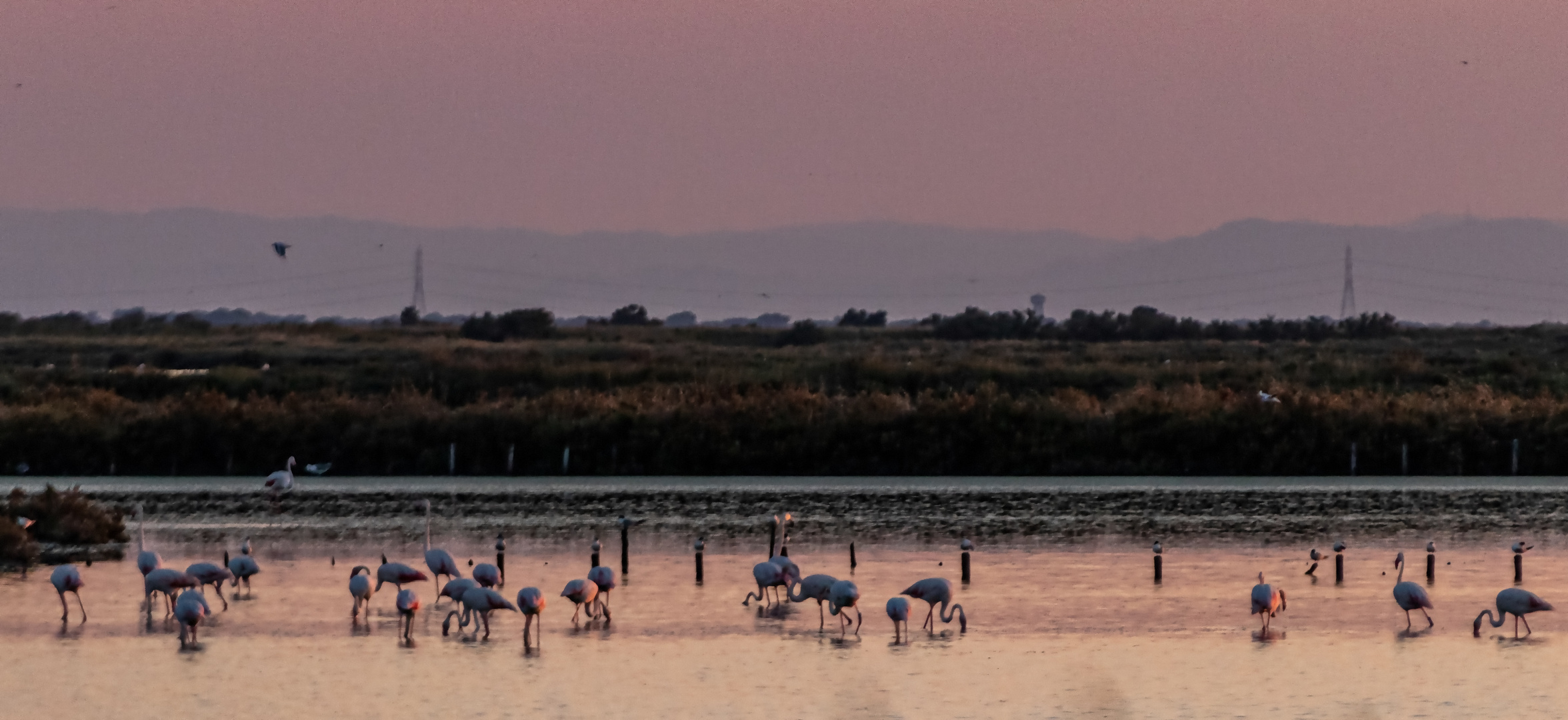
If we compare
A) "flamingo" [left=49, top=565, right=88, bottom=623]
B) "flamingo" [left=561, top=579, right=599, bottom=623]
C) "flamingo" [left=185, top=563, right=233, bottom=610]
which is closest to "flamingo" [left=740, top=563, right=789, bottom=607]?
"flamingo" [left=561, top=579, right=599, bottom=623]

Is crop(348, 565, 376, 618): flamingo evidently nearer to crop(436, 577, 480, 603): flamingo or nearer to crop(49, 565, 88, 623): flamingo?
crop(436, 577, 480, 603): flamingo

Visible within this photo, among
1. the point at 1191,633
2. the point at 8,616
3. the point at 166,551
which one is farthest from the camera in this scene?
the point at 166,551

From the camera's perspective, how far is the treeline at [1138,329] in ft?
318

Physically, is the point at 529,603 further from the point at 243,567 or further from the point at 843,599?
the point at 243,567

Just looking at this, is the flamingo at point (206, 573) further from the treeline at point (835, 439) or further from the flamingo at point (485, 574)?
the treeline at point (835, 439)

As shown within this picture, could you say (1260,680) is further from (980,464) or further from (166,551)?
(980,464)

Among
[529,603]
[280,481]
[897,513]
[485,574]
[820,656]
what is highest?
[280,481]

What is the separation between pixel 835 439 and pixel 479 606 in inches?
871

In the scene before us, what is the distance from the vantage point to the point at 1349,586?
23.0m

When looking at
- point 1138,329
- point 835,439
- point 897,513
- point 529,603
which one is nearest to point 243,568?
point 529,603

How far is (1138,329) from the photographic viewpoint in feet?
326

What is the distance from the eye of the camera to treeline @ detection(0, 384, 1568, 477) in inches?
1578

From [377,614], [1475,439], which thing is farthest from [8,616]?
[1475,439]

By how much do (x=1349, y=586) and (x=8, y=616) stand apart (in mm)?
15704
